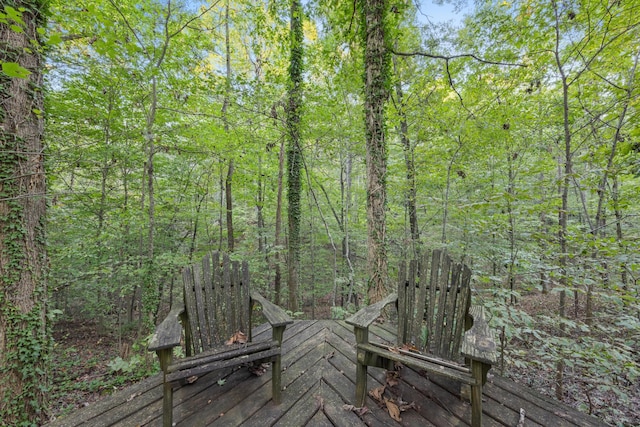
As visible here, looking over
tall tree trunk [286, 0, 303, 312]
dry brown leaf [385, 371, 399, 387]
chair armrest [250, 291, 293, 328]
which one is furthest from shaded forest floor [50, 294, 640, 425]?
tall tree trunk [286, 0, 303, 312]

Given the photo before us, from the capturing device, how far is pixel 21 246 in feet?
7.42

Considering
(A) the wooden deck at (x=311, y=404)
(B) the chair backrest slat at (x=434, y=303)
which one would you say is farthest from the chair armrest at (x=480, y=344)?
(A) the wooden deck at (x=311, y=404)

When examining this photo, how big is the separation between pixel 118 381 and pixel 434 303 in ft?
14.2

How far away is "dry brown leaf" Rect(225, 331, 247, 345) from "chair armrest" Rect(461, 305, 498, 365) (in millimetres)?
1649

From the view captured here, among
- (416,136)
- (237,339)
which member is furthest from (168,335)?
(416,136)

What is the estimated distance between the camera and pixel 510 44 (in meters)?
3.41

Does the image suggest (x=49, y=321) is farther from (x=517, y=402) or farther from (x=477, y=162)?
(x=477, y=162)

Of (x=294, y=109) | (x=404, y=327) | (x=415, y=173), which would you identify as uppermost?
(x=294, y=109)

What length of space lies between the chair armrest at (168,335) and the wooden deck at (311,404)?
1.64 feet

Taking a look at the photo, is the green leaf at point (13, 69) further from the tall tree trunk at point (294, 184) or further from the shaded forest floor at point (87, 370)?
the tall tree trunk at point (294, 184)

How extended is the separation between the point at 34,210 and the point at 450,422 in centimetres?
416

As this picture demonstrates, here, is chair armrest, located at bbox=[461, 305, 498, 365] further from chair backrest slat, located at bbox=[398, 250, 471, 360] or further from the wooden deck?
the wooden deck

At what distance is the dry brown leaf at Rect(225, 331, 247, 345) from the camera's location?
1.92m

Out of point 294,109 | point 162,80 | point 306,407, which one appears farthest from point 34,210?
point 294,109
